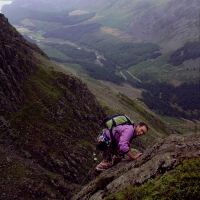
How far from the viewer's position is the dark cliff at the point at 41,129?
68625 mm

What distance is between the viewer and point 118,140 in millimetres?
26219

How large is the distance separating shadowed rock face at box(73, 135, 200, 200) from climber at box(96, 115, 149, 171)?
0.74 meters

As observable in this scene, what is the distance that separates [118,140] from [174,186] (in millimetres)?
8783

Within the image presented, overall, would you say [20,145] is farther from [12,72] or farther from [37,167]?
[12,72]

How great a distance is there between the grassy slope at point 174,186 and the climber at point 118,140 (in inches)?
222

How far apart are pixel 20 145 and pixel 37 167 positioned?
19.4ft

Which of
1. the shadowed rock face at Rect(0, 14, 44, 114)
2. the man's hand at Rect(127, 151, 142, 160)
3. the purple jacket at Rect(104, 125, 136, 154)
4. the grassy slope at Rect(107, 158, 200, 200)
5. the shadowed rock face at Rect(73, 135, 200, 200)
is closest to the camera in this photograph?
the grassy slope at Rect(107, 158, 200, 200)

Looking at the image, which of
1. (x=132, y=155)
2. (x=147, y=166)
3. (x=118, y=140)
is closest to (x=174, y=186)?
(x=147, y=166)

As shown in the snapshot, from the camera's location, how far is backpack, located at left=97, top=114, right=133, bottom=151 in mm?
26031

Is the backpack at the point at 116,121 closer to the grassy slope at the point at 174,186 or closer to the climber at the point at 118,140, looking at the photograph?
the climber at the point at 118,140

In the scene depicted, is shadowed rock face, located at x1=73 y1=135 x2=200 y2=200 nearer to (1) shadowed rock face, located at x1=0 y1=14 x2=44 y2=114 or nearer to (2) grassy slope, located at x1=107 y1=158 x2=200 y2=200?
(2) grassy slope, located at x1=107 y1=158 x2=200 y2=200

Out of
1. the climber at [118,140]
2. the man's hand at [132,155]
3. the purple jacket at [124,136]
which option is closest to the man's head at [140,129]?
the climber at [118,140]

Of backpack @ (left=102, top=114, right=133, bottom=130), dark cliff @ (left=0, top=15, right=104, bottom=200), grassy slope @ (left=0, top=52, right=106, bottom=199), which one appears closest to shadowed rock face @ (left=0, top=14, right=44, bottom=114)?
dark cliff @ (left=0, top=15, right=104, bottom=200)

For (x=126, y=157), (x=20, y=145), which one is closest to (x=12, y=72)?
(x=20, y=145)
